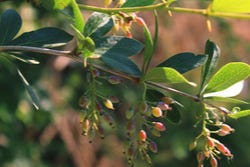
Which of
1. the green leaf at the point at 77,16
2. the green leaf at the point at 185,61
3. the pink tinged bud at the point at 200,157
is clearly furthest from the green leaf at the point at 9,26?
the pink tinged bud at the point at 200,157

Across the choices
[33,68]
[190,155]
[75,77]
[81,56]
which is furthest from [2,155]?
[190,155]

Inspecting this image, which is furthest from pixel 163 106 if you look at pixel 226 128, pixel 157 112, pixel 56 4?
pixel 56 4

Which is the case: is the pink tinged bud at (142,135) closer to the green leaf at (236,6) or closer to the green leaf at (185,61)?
the green leaf at (185,61)

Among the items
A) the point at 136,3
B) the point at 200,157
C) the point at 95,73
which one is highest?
the point at 136,3

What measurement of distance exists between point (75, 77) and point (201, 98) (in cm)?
207

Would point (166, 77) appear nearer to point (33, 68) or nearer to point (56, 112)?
point (33, 68)

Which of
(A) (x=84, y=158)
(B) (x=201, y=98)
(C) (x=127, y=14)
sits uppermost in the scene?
(C) (x=127, y=14)

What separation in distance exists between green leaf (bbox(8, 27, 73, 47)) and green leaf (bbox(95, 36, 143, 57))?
80 millimetres

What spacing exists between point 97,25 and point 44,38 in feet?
0.37

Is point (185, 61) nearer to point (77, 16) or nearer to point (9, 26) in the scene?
point (77, 16)

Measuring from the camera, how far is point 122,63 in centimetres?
85

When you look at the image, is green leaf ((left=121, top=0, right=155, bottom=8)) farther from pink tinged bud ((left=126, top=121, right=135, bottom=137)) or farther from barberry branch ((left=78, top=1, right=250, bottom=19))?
pink tinged bud ((left=126, top=121, right=135, bottom=137))

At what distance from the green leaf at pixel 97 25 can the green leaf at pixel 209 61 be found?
0.18 m

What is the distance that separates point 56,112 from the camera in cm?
255
